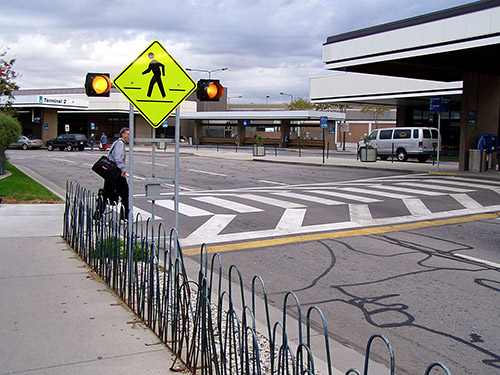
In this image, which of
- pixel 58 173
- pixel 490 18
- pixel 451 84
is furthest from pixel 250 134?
pixel 490 18

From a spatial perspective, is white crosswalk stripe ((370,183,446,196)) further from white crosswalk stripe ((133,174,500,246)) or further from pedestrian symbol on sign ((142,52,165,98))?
pedestrian symbol on sign ((142,52,165,98))

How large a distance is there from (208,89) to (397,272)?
3813 millimetres

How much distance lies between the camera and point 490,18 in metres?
18.5

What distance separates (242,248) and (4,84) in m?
16.2

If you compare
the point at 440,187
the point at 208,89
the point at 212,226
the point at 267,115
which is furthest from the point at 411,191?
the point at 267,115

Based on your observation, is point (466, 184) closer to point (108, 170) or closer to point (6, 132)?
point (108, 170)

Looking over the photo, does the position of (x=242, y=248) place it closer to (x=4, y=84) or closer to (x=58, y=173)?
(x=4, y=84)

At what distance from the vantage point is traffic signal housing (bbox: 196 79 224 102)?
756 cm

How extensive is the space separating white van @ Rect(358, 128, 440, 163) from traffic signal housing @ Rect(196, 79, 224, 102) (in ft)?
89.0

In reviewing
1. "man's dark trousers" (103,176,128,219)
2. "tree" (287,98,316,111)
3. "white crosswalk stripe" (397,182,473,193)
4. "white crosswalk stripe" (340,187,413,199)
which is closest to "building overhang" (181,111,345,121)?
"tree" (287,98,316,111)

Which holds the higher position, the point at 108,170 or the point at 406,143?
the point at 406,143

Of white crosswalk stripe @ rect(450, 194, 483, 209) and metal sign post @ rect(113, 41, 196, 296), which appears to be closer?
metal sign post @ rect(113, 41, 196, 296)

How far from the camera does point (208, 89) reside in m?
7.60

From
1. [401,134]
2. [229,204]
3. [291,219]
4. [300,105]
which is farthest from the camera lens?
[300,105]
